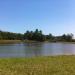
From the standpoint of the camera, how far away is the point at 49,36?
143875 millimetres

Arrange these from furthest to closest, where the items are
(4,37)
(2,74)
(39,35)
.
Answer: (39,35)
(4,37)
(2,74)

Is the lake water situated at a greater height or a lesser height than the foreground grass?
lesser

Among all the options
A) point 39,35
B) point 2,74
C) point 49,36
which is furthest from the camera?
point 49,36

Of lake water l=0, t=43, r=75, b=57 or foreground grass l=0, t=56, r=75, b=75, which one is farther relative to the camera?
lake water l=0, t=43, r=75, b=57

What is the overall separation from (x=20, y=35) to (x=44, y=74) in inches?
4768

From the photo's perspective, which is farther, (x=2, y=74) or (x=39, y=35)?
(x=39, y=35)

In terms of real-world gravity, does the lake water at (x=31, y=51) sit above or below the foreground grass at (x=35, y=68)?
below

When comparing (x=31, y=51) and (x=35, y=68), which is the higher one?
(x=35, y=68)

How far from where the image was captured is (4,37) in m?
110

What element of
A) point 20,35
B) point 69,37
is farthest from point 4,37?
point 69,37

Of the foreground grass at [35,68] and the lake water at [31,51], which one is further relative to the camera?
the lake water at [31,51]

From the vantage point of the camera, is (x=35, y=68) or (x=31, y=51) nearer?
(x=35, y=68)

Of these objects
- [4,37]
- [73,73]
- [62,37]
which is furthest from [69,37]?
[73,73]

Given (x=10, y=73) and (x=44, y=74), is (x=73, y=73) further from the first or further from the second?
(x=10, y=73)
